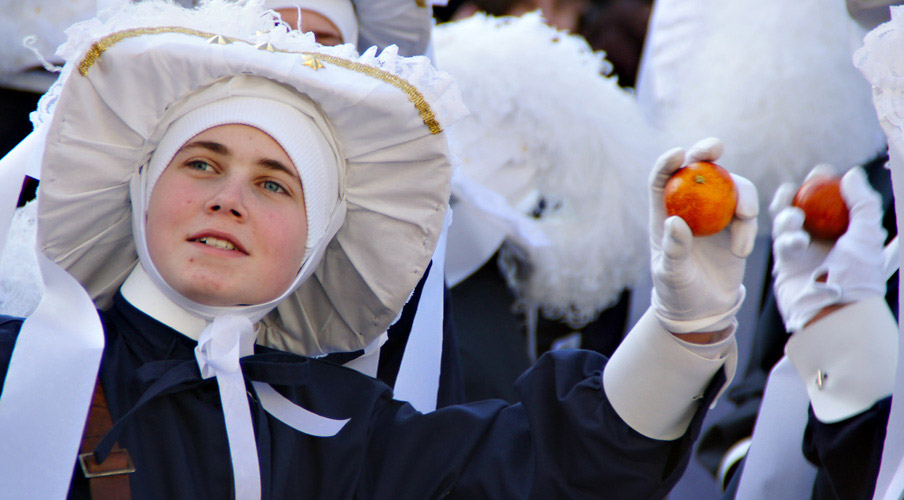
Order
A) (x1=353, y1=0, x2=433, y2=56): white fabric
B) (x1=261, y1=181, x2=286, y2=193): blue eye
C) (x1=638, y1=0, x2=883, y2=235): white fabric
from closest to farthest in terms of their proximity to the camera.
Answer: (x1=261, y1=181, x2=286, y2=193): blue eye → (x1=353, y1=0, x2=433, y2=56): white fabric → (x1=638, y1=0, x2=883, y2=235): white fabric

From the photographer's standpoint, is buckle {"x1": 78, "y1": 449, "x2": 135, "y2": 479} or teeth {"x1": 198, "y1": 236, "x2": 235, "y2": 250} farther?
teeth {"x1": 198, "y1": 236, "x2": 235, "y2": 250}

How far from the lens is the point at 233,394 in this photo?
1.72 m

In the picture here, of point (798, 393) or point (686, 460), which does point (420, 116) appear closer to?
point (686, 460)

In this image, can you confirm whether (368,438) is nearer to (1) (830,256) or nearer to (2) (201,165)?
(2) (201,165)

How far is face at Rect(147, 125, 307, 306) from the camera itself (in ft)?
5.82

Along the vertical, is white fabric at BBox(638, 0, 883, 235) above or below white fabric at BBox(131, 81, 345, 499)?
below

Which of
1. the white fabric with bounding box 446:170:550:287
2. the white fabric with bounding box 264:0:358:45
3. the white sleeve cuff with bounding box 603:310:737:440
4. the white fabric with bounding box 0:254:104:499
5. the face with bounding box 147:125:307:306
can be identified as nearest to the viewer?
the white fabric with bounding box 0:254:104:499

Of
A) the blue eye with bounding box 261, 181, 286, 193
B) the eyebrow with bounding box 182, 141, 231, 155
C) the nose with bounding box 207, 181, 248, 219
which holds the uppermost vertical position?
the eyebrow with bounding box 182, 141, 231, 155

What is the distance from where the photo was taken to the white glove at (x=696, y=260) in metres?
1.58

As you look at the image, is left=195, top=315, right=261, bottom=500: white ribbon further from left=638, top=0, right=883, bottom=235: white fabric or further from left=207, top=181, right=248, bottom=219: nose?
left=638, top=0, right=883, bottom=235: white fabric

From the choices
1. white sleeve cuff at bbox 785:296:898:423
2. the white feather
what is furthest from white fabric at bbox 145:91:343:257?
the white feather

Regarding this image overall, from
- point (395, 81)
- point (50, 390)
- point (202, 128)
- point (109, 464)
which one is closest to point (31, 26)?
point (202, 128)

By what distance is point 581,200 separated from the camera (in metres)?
3.18

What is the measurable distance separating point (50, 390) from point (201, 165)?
0.52m
